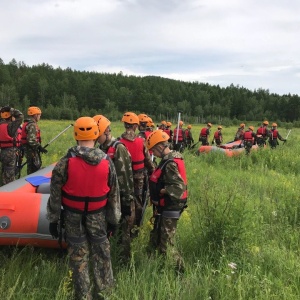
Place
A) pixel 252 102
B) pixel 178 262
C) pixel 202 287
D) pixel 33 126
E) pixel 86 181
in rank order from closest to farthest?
pixel 86 181 < pixel 202 287 < pixel 178 262 < pixel 33 126 < pixel 252 102

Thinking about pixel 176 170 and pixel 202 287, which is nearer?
pixel 202 287

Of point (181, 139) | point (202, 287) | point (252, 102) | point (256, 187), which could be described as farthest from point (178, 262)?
point (252, 102)

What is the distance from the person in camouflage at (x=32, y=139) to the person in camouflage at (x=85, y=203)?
14.3 feet

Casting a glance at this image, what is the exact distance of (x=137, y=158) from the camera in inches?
201

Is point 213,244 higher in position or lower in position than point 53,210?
lower

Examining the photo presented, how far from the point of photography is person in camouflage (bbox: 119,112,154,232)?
4969mm

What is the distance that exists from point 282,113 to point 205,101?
76.1ft

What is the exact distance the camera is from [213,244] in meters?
4.30

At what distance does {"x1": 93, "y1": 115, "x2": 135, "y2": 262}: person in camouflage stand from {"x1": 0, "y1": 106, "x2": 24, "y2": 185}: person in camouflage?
3.38 m

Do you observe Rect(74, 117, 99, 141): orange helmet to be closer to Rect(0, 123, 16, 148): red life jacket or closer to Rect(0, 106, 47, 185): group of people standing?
Rect(0, 106, 47, 185): group of people standing

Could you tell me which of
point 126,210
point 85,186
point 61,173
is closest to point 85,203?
point 85,186

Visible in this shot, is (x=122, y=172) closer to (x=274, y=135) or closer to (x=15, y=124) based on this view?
(x=15, y=124)

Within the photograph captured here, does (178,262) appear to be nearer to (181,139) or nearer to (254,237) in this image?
(254,237)

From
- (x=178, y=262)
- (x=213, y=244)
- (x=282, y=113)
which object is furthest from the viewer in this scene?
(x=282, y=113)
